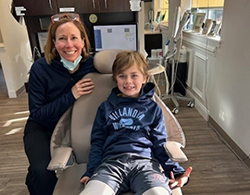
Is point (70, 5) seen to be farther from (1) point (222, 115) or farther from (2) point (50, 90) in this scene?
(1) point (222, 115)

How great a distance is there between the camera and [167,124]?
130 cm

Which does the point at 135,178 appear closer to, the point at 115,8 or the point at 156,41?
the point at 115,8

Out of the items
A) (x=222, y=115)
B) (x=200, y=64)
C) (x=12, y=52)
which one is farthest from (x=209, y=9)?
Answer: (x=12, y=52)

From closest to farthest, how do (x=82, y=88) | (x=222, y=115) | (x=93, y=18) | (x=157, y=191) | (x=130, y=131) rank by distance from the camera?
1. (x=157, y=191)
2. (x=130, y=131)
3. (x=82, y=88)
4. (x=222, y=115)
5. (x=93, y=18)

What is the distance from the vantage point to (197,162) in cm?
190

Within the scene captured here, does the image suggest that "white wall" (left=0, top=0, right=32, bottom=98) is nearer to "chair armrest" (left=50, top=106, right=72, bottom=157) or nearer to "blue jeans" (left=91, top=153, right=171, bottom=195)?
"chair armrest" (left=50, top=106, right=72, bottom=157)

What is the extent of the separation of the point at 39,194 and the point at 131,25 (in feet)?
6.70

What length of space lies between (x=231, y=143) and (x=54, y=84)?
161 cm

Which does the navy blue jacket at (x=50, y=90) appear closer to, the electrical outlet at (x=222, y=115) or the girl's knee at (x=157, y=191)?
the girl's knee at (x=157, y=191)

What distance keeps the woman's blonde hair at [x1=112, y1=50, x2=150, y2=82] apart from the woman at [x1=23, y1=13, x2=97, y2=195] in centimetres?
20

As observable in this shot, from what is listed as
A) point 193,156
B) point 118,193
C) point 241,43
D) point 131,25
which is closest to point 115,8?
point 131,25

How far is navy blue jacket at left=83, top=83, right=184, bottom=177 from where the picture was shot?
117 cm

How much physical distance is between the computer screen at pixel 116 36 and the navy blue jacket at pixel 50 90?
1375mm

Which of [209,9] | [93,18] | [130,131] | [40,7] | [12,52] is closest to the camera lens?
[130,131]
